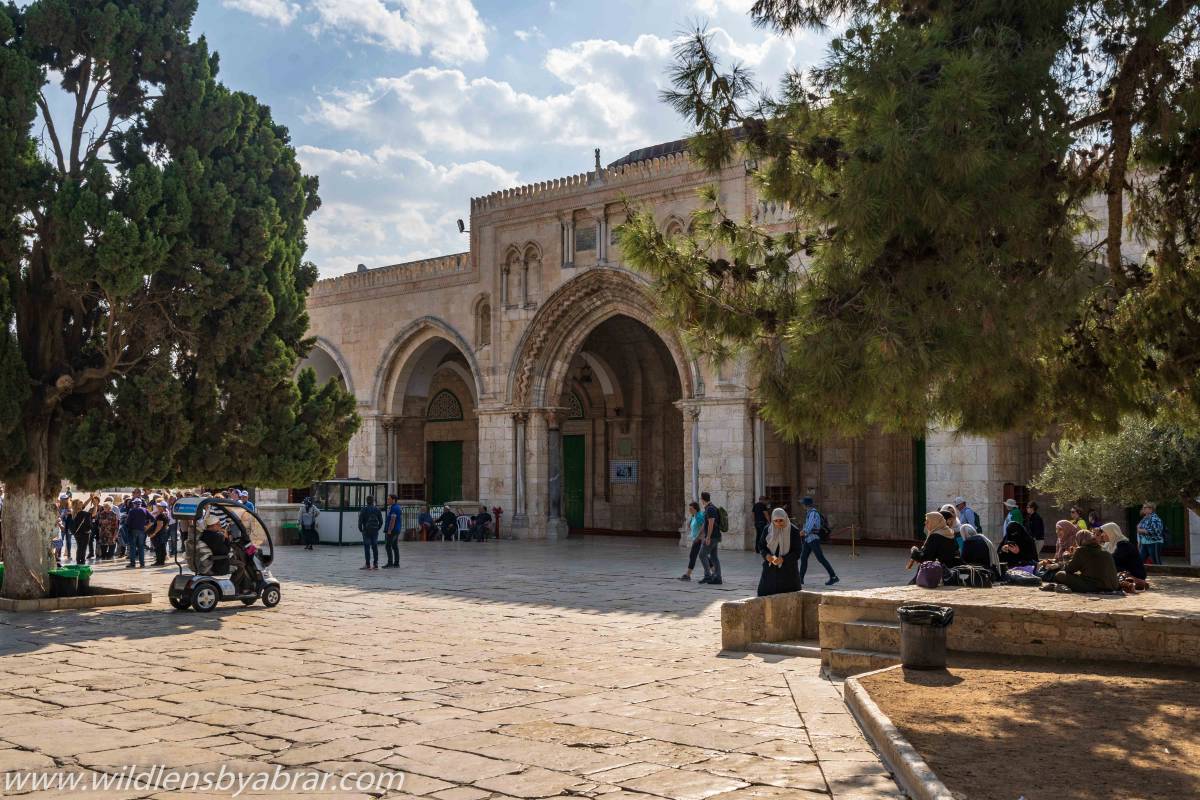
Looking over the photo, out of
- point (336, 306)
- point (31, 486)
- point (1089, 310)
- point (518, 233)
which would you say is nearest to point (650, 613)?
point (1089, 310)

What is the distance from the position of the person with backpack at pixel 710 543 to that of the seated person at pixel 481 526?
378 inches

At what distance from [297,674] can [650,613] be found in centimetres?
451

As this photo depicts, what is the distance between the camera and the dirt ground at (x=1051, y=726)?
15.5ft

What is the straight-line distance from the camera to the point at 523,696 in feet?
23.1

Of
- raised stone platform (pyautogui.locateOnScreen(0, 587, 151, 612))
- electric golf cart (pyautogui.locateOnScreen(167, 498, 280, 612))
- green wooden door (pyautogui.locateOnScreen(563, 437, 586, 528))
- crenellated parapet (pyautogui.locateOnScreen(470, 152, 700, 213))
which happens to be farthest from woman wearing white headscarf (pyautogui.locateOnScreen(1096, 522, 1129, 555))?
green wooden door (pyautogui.locateOnScreen(563, 437, 586, 528))

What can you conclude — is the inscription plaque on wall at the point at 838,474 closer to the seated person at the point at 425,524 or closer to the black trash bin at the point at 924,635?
the seated person at the point at 425,524

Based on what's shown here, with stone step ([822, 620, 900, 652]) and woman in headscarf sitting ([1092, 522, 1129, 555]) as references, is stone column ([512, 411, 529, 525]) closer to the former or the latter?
woman in headscarf sitting ([1092, 522, 1129, 555])

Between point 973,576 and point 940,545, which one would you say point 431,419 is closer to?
point 940,545

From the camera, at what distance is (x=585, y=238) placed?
75.6 ft

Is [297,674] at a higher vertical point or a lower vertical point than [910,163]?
lower

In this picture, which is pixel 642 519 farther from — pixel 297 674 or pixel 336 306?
pixel 297 674

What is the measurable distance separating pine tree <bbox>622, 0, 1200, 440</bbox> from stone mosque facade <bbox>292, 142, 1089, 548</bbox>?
35.1ft

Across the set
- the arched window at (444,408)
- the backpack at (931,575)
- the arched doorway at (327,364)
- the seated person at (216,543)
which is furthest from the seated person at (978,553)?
the arched window at (444,408)

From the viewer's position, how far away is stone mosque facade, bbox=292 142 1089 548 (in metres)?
20.6
